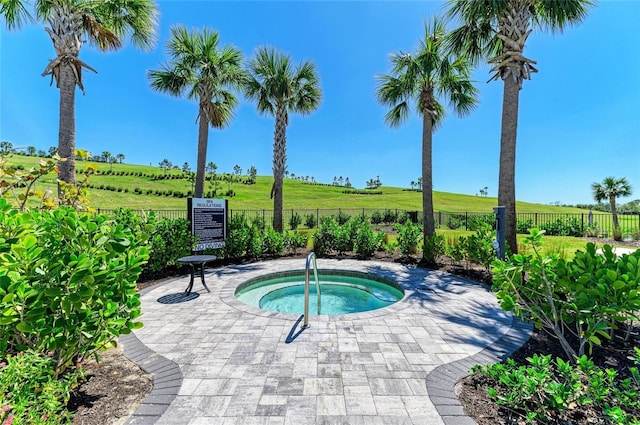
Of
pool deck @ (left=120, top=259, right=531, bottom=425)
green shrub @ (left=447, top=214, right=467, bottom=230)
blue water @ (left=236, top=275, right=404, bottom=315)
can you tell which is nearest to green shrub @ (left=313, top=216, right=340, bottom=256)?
blue water @ (left=236, top=275, right=404, bottom=315)

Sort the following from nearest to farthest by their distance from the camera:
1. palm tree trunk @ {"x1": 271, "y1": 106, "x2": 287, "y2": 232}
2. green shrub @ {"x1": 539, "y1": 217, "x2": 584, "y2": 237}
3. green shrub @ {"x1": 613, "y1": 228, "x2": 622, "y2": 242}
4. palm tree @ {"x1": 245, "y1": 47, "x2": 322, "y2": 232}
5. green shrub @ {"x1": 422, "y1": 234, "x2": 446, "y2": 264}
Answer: green shrub @ {"x1": 422, "y1": 234, "x2": 446, "y2": 264} → palm tree @ {"x1": 245, "y1": 47, "x2": 322, "y2": 232} → palm tree trunk @ {"x1": 271, "y1": 106, "x2": 287, "y2": 232} → green shrub @ {"x1": 613, "y1": 228, "x2": 622, "y2": 242} → green shrub @ {"x1": 539, "y1": 217, "x2": 584, "y2": 237}

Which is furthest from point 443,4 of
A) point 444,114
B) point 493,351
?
point 493,351

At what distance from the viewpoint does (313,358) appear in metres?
2.85

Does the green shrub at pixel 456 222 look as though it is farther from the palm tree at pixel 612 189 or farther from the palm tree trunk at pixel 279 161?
the palm tree trunk at pixel 279 161

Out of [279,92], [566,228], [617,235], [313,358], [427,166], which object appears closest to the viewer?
[313,358]

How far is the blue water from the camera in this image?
5188 mm

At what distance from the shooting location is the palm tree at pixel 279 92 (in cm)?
937

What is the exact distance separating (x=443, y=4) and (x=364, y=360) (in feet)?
27.9

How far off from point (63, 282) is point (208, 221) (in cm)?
561

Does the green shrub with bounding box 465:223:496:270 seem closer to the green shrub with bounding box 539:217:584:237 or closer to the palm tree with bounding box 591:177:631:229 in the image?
the green shrub with bounding box 539:217:584:237

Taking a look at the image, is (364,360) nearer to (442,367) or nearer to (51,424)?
(442,367)

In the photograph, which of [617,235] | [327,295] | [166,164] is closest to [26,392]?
[327,295]

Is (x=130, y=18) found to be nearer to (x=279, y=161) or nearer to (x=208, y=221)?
(x=279, y=161)

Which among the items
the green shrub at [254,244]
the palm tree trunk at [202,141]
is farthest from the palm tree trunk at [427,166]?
the palm tree trunk at [202,141]
